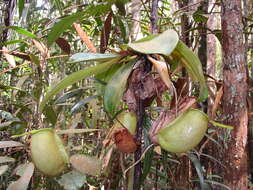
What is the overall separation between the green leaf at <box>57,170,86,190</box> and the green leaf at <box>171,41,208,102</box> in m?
0.30

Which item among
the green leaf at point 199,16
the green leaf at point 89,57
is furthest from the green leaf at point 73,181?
the green leaf at point 199,16

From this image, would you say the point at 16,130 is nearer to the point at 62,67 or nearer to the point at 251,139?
the point at 62,67

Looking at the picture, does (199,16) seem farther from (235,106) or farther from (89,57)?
(89,57)

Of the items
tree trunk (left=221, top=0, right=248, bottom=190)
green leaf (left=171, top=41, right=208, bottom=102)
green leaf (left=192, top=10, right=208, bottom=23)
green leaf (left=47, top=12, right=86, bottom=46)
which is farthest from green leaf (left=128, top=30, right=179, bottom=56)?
green leaf (left=192, top=10, right=208, bottom=23)

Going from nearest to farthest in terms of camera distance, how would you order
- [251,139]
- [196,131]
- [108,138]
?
1. [196,131]
2. [108,138]
3. [251,139]

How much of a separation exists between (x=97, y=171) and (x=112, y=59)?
22 centimetres

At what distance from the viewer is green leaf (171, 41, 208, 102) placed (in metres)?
0.52

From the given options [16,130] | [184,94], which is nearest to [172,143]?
[184,94]

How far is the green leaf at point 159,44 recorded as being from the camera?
0.47 m

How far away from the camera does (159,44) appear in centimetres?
48

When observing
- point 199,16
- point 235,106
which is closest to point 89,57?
point 235,106

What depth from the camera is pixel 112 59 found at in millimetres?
561

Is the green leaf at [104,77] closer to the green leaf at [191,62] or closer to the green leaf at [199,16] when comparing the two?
the green leaf at [191,62]

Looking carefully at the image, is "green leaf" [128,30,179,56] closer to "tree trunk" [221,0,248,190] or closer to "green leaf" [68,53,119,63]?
"green leaf" [68,53,119,63]
